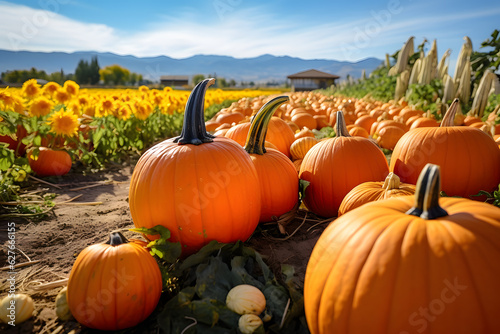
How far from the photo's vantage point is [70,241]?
2.81 m

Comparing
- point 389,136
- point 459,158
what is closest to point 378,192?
point 459,158

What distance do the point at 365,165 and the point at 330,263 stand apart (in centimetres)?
177

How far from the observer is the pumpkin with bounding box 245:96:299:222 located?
2.89 meters

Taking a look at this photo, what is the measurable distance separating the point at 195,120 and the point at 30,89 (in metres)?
4.01

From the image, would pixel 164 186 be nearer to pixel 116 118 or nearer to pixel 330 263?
pixel 330 263

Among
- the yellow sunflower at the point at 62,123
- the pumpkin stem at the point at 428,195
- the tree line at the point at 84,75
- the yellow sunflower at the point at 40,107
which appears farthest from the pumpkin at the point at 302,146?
the tree line at the point at 84,75

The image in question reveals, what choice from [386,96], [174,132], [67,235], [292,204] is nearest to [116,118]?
[174,132]

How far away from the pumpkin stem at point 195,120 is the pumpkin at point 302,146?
1983mm

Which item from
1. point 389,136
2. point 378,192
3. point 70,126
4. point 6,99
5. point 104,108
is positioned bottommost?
point 389,136

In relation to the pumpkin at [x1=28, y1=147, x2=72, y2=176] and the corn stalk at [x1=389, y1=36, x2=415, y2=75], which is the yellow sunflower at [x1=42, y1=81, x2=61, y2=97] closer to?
the pumpkin at [x1=28, y1=147, x2=72, y2=176]

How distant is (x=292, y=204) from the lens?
3084 millimetres

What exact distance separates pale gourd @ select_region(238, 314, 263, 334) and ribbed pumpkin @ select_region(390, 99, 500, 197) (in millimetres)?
2113

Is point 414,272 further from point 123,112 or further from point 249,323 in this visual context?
point 123,112

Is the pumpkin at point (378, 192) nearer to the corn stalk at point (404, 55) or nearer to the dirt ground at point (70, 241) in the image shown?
the dirt ground at point (70, 241)
